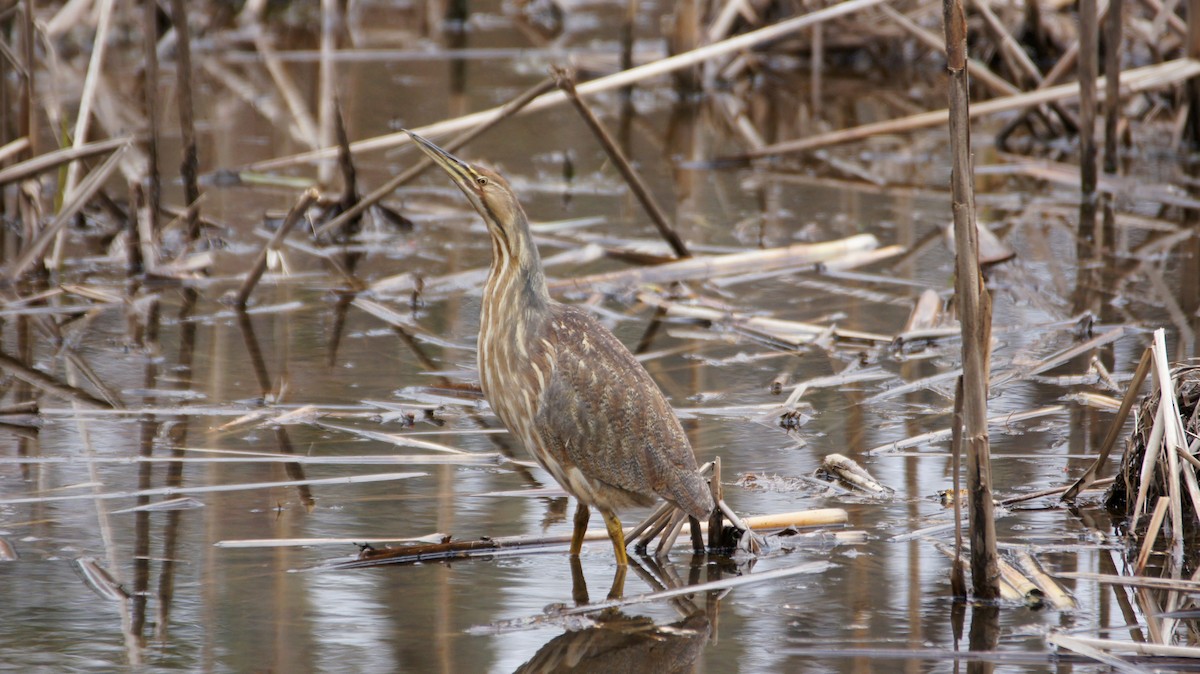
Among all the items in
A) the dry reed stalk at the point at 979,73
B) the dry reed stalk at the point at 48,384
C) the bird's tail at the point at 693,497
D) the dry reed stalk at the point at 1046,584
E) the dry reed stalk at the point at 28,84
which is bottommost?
the dry reed stalk at the point at 1046,584

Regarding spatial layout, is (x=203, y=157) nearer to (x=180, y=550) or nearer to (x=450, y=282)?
(x=450, y=282)

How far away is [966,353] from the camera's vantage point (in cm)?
262

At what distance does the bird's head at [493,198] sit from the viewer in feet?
10.1

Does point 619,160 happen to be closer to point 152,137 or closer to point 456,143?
point 456,143

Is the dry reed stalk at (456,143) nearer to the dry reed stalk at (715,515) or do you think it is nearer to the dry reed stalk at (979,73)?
the dry reed stalk at (715,515)

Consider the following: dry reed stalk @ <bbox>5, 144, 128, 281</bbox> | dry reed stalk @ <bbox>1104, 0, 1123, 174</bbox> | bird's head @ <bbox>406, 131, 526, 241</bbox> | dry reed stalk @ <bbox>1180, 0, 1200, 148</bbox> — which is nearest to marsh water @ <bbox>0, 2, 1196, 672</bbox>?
dry reed stalk @ <bbox>5, 144, 128, 281</bbox>

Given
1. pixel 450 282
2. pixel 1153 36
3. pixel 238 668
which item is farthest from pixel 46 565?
pixel 1153 36

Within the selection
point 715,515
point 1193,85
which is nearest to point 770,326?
point 715,515

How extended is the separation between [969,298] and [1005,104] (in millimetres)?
4271

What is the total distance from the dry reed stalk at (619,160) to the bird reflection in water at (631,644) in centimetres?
243

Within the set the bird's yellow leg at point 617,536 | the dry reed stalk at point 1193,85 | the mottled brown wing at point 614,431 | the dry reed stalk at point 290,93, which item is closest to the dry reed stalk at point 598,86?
the dry reed stalk at point 290,93

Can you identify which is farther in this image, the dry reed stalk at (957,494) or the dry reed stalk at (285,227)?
the dry reed stalk at (285,227)

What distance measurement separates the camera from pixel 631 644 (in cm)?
266

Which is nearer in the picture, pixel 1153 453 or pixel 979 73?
pixel 1153 453
